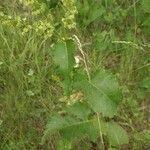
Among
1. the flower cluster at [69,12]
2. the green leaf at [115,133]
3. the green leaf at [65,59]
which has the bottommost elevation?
the green leaf at [115,133]

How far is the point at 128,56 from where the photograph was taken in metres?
2.59

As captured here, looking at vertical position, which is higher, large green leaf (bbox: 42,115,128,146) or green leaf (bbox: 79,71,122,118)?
green leaf (bbox: 79,71,122,118)

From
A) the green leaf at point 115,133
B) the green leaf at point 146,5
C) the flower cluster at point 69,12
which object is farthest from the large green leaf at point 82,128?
the green leaf at point 146,5

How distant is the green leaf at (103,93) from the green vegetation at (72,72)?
1.3 inches

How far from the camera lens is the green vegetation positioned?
1977 millimetres

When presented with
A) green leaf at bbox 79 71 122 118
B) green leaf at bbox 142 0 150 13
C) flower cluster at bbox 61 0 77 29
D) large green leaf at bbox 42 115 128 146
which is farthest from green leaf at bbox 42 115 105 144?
green leaf at bbox 142 0 150 13

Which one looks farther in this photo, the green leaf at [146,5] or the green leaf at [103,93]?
the green leaf at [146,5]

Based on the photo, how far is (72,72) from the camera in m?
1.81

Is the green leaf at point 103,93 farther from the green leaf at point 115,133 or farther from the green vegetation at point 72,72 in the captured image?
the green leaf at point 115,133

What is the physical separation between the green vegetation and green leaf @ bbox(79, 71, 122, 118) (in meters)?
0.03

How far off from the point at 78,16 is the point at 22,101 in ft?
2.55

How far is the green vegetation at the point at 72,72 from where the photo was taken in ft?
6.48

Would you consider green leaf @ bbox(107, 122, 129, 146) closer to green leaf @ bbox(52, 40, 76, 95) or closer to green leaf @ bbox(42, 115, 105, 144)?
green leaf @ bbox(42, 115, 105, 144)

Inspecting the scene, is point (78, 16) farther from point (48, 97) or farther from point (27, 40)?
point (48, 97)
